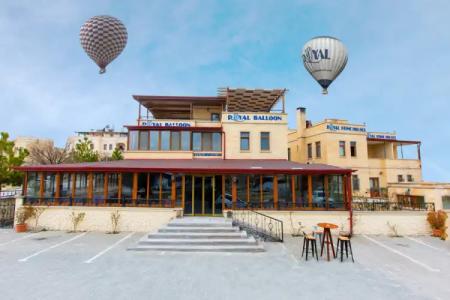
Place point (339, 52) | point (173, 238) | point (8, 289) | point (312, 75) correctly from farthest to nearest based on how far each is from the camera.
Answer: point (312, 75)
point (339, 52)
point (173, 238)
point (8, 289)

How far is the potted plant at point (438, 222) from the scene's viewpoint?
563 inches

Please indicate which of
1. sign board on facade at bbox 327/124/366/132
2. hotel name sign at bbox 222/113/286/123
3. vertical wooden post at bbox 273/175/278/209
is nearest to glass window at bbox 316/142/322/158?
sign board on facade at bbox 327/124/366/132

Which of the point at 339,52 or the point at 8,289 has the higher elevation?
the point at 339,52

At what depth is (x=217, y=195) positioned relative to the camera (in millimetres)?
15820

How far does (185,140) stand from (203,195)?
6.07 m

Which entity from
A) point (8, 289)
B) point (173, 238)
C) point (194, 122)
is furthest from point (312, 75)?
point (8, 289)

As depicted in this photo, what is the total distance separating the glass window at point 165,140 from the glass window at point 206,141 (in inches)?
110

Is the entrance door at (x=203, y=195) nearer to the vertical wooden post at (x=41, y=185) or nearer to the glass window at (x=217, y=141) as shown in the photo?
the glass window at (x=217, y=141)

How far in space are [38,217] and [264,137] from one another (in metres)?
16.0

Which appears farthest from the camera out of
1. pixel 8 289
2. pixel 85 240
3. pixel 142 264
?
pixel 85 240

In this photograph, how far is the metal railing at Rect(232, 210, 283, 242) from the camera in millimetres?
13047

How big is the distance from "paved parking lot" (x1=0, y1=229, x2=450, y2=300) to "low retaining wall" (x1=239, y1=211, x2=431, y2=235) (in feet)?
7.59

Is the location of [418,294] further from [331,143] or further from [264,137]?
[331,143]

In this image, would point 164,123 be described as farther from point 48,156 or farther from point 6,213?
point 48,156
